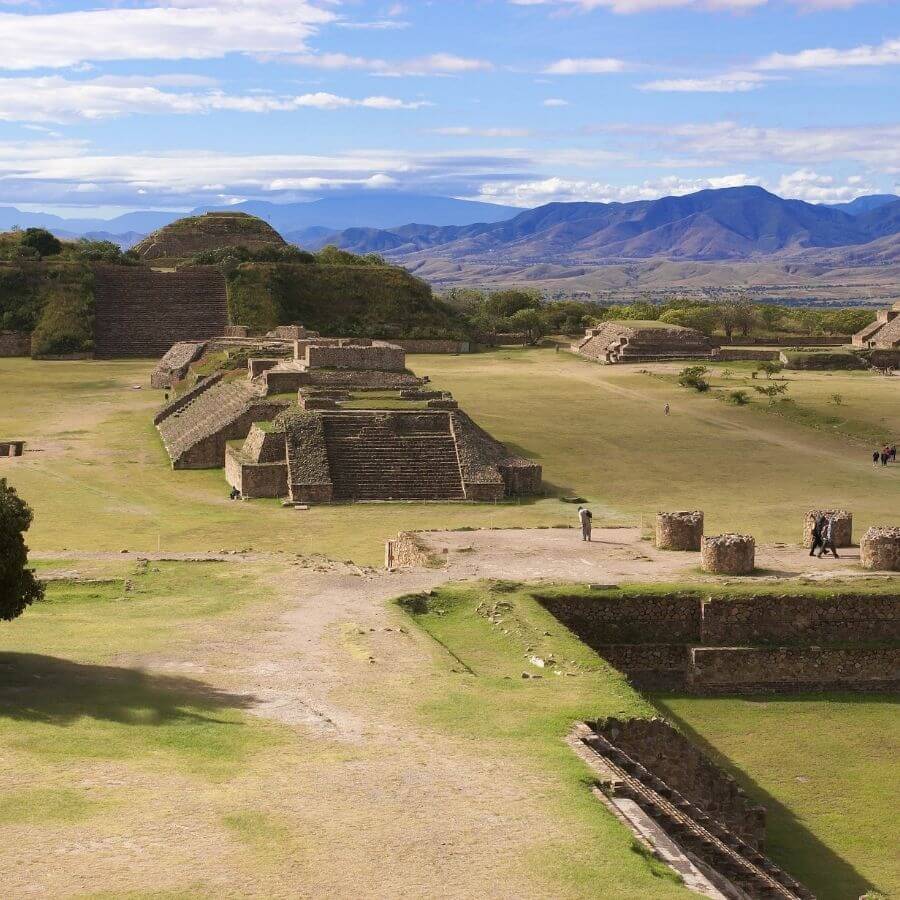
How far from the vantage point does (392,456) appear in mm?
36750

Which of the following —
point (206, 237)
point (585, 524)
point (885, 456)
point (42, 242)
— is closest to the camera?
point (585, 524)

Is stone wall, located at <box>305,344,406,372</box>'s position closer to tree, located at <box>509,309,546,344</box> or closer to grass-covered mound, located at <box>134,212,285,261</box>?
tree, located at <box>509,309,546,344</box>

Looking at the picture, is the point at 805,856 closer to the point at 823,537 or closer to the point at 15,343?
the point at 823,537

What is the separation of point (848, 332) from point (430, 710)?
84.6 meters

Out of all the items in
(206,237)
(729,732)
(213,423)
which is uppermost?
(206,237)

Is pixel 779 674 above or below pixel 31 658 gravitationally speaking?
below

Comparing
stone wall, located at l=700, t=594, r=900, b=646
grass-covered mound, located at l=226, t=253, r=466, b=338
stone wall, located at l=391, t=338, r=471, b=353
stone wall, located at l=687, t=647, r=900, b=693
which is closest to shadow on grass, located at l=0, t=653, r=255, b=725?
stone wall, located at l=687, t=647, r=900, b=693

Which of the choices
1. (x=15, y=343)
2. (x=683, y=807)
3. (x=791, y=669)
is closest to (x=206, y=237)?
(x=15, y=343)

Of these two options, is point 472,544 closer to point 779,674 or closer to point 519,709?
point 779,674

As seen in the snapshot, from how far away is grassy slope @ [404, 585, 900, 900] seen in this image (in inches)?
571

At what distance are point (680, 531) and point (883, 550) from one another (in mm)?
3607

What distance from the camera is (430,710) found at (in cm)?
1554

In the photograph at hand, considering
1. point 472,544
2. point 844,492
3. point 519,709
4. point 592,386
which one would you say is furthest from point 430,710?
point 592,386

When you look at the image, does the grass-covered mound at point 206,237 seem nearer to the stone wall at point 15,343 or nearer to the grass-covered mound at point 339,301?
the grass-covered mound at point 339,301
